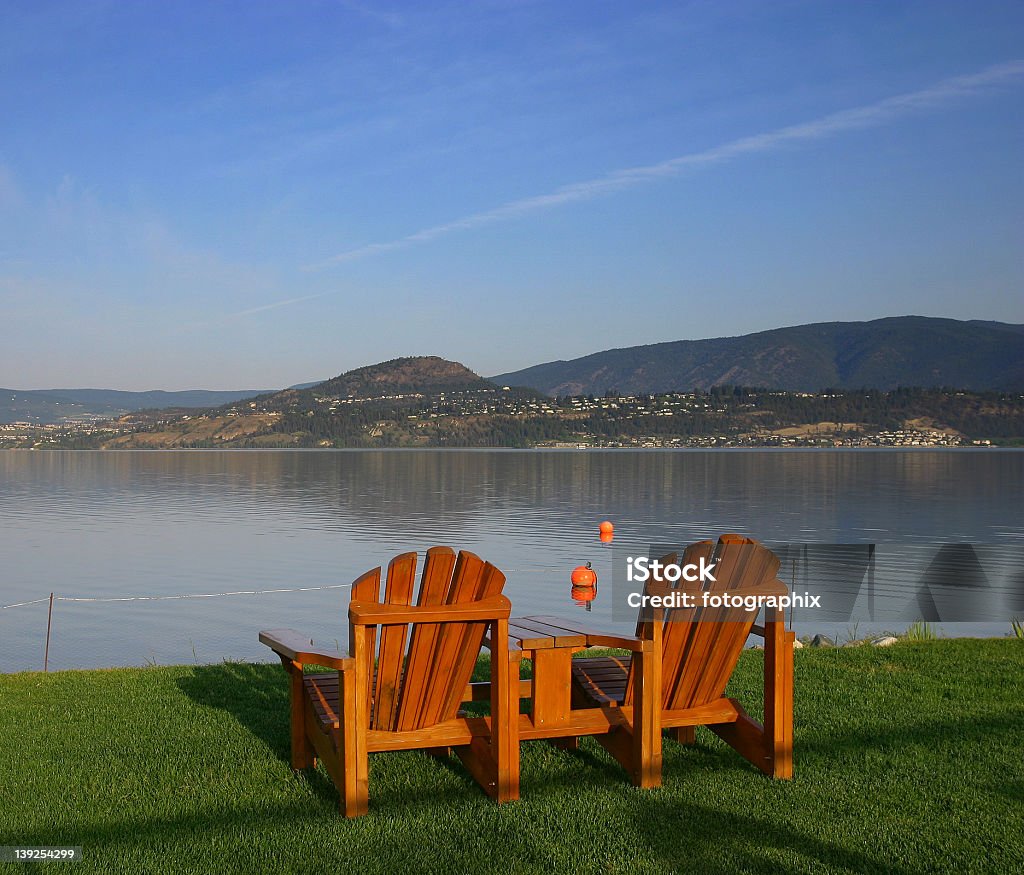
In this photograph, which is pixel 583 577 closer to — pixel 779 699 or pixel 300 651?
pixel 779 699

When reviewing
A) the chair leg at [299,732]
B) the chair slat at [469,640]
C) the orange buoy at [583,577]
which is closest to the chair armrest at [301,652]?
the chair leg at [299,732]

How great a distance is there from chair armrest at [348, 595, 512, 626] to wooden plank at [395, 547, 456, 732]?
58 millimetres

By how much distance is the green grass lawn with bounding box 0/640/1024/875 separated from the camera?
419 centimetres

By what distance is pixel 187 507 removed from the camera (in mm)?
44906

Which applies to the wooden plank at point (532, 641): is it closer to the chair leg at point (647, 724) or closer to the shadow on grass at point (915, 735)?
the chair leg at point (647, 724)

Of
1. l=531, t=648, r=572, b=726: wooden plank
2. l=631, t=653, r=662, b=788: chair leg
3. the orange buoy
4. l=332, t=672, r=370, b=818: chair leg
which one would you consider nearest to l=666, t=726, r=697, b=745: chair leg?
l=631, t=653, r=662, b=788: chair leg

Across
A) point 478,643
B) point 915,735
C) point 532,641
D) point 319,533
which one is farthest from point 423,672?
point 319,533

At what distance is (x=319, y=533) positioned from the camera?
32.8 metres

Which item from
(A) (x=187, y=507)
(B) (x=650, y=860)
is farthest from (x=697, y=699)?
(A) (x=187, y=507)

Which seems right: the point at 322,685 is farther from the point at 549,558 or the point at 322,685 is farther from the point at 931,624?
the point at 549,558

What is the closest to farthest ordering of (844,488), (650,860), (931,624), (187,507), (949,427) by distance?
(650,860), (931,624), (187,507), (844,488), (949,427)

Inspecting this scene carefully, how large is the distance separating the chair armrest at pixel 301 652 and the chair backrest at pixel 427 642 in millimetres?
174

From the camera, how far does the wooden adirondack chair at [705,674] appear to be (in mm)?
4957

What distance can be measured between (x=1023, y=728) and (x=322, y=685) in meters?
3.96
